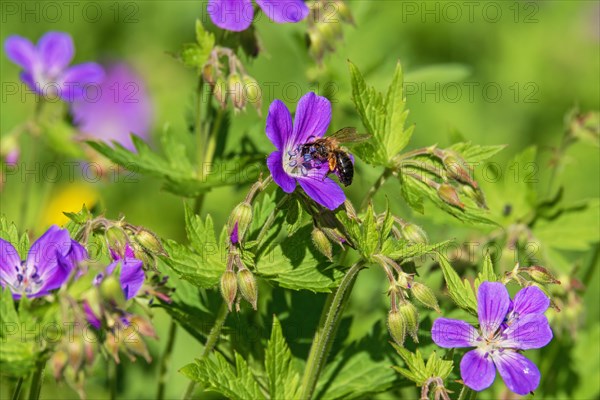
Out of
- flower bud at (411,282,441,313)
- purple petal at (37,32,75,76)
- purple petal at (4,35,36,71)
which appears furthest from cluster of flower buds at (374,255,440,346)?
purple petal at (37,32,75,76)

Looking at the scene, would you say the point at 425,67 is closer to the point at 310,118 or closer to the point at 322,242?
the point at 310,118

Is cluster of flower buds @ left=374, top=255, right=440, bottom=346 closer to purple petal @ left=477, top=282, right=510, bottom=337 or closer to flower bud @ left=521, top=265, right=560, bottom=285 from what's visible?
purple petal @ left=477, top=282, right=510, bottom=337

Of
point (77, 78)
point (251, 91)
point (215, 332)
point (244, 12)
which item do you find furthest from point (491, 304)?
point (77, 78)

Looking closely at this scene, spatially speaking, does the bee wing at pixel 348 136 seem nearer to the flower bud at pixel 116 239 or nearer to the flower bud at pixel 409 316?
the flower bud at pixel 409 316

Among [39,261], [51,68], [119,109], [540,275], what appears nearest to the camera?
[39,261]

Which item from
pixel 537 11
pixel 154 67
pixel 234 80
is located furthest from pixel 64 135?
pixel 537 11

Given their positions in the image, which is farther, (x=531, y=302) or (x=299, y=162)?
(x=299, y=162)
